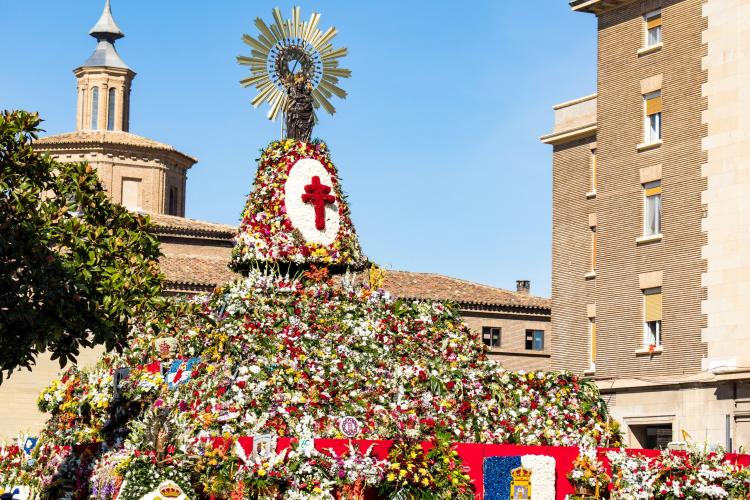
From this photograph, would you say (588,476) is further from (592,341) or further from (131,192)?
(131,192)

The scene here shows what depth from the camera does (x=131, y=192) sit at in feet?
335

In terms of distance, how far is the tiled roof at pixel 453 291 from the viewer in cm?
7412

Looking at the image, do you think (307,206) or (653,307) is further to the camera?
(653,307)

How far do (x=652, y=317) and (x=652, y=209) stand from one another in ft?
10.6

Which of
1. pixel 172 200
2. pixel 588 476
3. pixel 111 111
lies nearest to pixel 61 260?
pixel 588 476

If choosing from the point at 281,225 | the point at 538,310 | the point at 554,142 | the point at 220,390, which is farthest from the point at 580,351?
the point at 538,310

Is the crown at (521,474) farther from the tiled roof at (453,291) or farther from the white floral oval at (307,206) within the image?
the tiled roof at (453,291)

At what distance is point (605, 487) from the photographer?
2397 centimetres

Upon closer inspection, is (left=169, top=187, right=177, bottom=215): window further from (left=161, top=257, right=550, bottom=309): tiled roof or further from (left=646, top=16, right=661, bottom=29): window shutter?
(left=646, top=16, right=661, bottom=29): window shutter

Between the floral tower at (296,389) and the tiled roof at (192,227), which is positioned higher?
the tiled roof at (192,227)

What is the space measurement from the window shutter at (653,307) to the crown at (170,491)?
890 inches

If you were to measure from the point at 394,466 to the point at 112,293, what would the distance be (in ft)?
20.2

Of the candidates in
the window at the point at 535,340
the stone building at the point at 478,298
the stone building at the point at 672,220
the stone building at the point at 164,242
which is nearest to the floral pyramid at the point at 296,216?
the stone building at the point at 164,242

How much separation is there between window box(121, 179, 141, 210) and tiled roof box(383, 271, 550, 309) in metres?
A: 31.6
